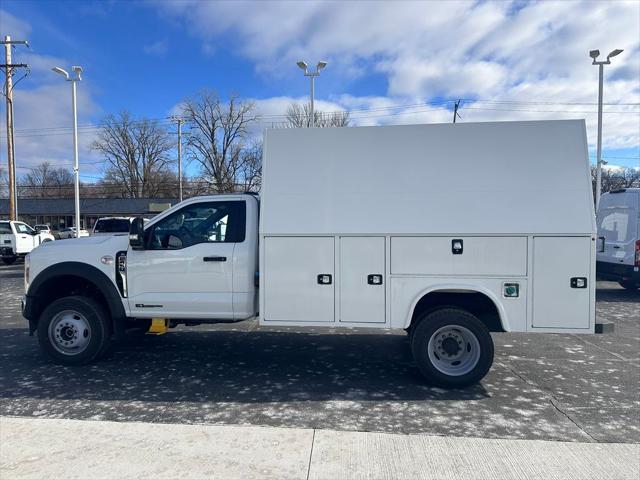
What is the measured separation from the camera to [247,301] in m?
5.36

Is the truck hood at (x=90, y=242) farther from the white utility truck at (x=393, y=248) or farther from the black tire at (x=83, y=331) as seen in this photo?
the black tire at (x=83, y=331)

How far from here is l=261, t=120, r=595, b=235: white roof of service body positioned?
15.9 ft

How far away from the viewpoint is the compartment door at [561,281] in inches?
186

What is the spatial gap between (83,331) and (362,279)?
140 inches

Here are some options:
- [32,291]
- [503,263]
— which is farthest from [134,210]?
[503,263]

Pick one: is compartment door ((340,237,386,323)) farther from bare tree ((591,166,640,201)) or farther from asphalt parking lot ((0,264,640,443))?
bare tree ((591,166,640,201))

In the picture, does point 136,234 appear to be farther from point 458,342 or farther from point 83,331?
point 458,342

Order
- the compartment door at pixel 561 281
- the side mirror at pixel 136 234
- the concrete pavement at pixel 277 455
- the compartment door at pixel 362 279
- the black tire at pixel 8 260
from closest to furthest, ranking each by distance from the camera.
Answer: the concrete pavement at pixel 277 455, the compartment door at pixel 561 281, the compartment door at pixel 362 279, the side mirror at pixel 136 234, the black tire at pixel 8 260

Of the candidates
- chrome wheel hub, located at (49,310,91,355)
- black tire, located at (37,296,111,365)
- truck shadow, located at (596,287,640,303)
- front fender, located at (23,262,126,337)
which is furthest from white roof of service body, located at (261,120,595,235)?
truck shadow, located at (596,287,640,303)

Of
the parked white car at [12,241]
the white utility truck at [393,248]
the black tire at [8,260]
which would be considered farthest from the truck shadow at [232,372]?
the black tire at [8,260]

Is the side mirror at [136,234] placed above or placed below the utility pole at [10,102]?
below

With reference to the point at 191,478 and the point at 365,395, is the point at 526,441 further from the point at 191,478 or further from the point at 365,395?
the point at 191,478

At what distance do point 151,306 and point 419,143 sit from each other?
3720mm

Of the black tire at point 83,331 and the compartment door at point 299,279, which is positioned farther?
the black tire at point 83,331
